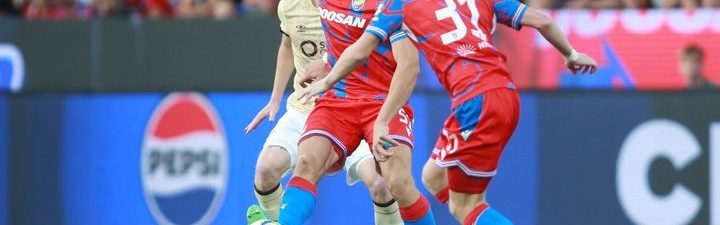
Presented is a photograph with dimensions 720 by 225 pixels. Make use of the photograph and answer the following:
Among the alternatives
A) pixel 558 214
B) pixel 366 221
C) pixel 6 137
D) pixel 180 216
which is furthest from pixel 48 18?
pixel 558 214

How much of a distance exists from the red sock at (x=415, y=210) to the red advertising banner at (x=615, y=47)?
520 cm

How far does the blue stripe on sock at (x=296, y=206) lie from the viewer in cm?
787

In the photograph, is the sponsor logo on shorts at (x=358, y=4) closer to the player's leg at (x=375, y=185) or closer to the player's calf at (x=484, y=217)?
the player's leg at (x=375, y=185)

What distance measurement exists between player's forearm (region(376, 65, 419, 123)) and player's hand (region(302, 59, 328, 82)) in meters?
0.62

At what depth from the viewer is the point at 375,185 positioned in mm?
8625

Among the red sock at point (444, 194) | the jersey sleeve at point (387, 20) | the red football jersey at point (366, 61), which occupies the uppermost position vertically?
the jersey sleeve at point (387, 20)

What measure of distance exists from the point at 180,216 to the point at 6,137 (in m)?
1.57

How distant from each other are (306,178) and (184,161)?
319 cm

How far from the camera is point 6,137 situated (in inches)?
458

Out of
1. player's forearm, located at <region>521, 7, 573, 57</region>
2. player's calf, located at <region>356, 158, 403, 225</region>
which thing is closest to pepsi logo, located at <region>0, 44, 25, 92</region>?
player's calf, located at <region>356, 158, 403, 225</region>

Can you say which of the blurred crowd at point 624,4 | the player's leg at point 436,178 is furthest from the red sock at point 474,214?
the blurred crowd at point 624,4

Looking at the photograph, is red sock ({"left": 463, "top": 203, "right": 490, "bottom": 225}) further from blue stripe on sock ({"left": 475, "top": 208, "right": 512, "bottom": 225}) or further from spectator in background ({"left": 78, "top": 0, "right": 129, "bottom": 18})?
spectator in background ({"left": 78, "top": 0, "right": 129, "bottom": 18})

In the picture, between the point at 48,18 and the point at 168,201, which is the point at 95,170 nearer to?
the point at 168,201

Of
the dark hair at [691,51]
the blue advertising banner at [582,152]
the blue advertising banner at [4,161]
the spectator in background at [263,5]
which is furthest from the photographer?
the spectator in background at [263,5]
